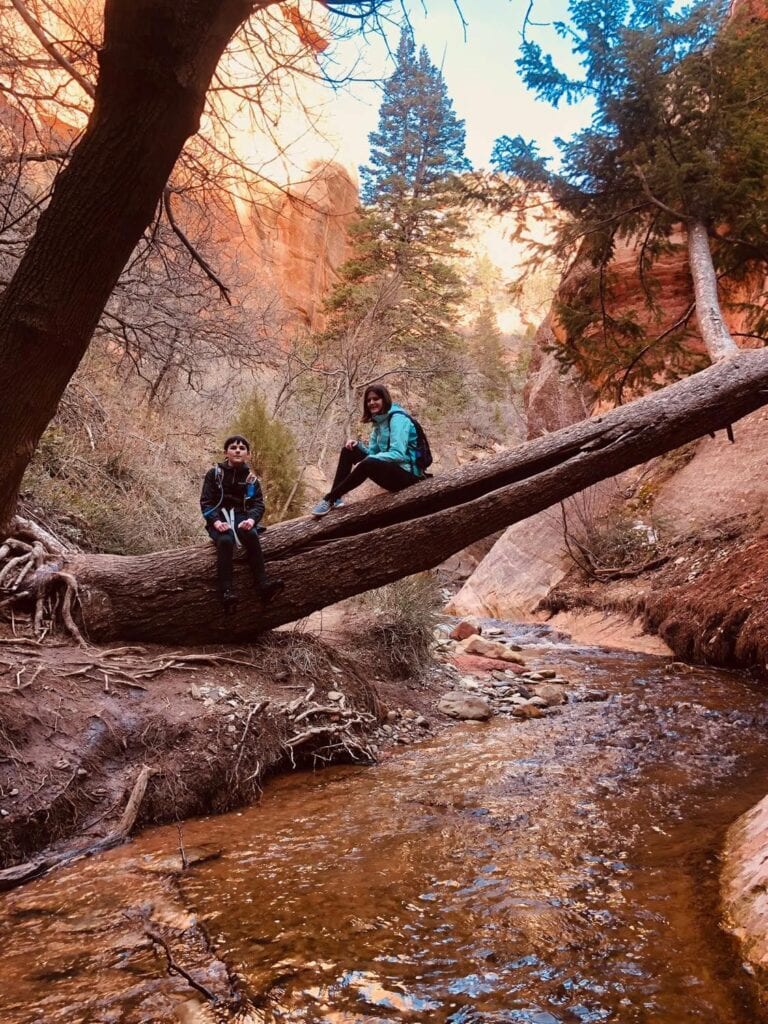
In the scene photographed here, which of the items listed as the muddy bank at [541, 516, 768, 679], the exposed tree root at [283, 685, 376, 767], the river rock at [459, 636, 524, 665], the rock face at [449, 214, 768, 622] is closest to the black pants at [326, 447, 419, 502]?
the exposed tree root at [283, 685, 376, 767]

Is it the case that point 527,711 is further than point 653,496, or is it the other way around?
point 653,496

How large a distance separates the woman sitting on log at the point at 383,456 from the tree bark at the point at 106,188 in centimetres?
323

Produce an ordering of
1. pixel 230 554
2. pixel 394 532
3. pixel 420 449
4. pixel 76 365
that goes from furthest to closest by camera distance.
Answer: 1. pixel 420 449
2. pixel 394 532
3. pixel 230 554
4. pixel 76 365

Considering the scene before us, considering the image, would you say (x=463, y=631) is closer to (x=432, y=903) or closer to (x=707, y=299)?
(x=707, y=299)

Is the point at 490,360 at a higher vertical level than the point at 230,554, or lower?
higher

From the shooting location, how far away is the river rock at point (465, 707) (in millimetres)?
6105

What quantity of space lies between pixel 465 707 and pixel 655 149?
7.70 meters

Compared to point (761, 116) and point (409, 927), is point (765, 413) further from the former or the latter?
point (409, 927)

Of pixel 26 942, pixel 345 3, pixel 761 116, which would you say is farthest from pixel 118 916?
pixel 761 116

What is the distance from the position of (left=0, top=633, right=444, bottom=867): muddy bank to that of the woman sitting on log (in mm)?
1508

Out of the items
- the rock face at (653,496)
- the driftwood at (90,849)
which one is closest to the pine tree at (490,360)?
the rock face at (653,496)

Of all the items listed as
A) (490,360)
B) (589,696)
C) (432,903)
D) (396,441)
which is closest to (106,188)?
(432,903)

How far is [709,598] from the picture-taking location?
808cm

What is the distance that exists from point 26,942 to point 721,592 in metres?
7.78
